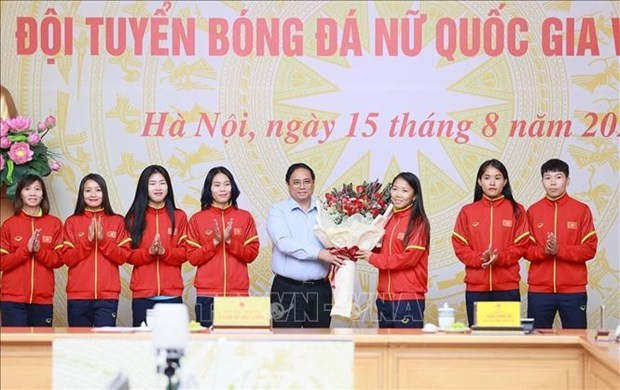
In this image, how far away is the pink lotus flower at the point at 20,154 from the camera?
267 inches

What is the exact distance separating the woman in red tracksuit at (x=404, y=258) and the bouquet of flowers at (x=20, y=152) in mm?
2235

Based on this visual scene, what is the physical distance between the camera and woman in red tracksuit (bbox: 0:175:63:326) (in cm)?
642

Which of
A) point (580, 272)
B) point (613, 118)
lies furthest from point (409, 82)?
point (580, 272)

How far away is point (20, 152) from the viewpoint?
679 cm

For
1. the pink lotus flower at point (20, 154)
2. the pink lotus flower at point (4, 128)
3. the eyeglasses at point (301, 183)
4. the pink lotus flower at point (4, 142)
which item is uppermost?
the pink lotus flower at point (4, 128)

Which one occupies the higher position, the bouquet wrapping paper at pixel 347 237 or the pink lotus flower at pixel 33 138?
the pink lotus flower at pixel 33 138

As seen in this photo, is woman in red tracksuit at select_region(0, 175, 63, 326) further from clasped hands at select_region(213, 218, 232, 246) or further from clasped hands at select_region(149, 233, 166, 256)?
clasped hands at select_region(213, 218, 232, 246)

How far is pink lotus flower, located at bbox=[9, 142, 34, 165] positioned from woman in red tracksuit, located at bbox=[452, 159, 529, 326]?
103 inches

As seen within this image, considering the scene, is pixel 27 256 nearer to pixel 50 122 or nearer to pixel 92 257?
pixel 92 257

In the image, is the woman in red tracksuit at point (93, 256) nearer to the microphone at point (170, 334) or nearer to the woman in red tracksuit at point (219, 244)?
the woman in red tracksuit at point (219, 244)

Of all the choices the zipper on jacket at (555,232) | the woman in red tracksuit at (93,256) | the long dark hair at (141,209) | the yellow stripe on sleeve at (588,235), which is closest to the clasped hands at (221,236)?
the long dark hair at (141,209)

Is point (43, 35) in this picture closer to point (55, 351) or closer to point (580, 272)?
point (580, 272)

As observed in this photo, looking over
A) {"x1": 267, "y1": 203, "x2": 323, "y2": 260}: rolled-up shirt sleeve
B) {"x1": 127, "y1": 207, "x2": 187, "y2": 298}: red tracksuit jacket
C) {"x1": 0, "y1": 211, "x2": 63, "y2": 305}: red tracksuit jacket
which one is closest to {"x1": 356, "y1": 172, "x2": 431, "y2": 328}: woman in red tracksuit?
{"x1": 267, "y1": 203, "x2": 323, "y2": 260}: rolled-up shirt sleeve

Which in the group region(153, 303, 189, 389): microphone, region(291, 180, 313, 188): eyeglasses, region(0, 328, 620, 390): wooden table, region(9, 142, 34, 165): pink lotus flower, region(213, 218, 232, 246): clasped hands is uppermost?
region(9, 142, 34, 165): pink lotus flower
